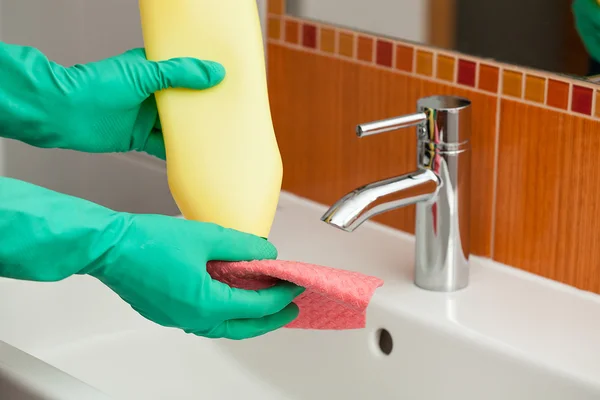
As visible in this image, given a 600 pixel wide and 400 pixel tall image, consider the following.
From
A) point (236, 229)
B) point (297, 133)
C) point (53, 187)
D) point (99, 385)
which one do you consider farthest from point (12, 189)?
point (53, 187)

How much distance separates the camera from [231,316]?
0.79 m

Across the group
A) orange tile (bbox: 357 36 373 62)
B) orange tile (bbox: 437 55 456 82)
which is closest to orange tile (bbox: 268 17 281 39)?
orange tile (bbox: 357 36 373 62)

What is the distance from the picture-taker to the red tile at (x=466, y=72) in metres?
1.03

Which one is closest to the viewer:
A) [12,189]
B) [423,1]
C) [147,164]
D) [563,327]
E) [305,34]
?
[12,189]

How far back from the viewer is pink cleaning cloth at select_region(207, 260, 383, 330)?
76 centimetres

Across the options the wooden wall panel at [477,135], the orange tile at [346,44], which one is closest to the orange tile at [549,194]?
the wooden wall panel at [477,135]

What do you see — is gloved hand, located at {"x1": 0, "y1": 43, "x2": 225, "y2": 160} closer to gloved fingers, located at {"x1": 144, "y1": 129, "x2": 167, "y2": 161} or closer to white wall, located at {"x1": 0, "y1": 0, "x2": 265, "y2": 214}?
gloved fingers, located at {"x1": 144, "y1": 129, "x2": 167, "y2": 161}

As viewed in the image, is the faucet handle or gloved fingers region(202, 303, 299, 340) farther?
the faucet handle

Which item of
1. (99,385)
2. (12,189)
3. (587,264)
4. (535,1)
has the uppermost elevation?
(535,1)

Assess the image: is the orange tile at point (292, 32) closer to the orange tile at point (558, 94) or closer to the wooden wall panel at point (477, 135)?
the wooden wall panel at point (477, 135)

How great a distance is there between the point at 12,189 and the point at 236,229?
18cm

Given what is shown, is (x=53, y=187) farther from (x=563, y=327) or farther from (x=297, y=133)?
(x=563, y=327)

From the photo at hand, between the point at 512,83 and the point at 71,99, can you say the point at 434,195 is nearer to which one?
the point at 512,83

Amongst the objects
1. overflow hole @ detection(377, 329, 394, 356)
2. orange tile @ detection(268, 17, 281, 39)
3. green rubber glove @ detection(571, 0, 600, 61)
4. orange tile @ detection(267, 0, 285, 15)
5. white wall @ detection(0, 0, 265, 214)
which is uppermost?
green rubber glove @ detection(571, 0, 600, 61)
